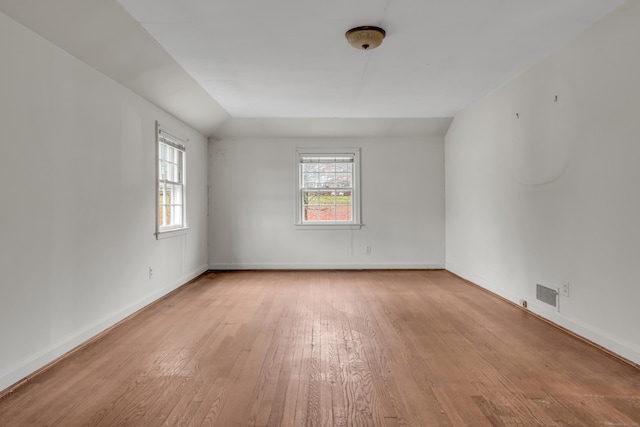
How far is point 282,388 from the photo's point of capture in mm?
2193

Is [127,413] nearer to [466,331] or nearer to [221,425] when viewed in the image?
[221,425]

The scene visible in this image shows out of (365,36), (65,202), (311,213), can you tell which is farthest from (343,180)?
(65,202)

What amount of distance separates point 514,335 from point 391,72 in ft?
8.99

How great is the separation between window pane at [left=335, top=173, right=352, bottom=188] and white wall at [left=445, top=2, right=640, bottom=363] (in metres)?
2.30

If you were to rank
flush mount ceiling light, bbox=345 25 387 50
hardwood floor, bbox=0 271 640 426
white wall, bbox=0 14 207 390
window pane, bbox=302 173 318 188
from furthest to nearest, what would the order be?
window pane, bbox=302 173 318 188 → flush mount ceiling light, bbox=345 25 387 50 → white wall, bbox=0 14 207 390 → hardwood floor, bbox=0 271 640 426

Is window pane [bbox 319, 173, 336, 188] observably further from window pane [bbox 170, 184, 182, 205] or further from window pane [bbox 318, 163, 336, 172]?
window pane [bbox 170, 184, 182, 205]

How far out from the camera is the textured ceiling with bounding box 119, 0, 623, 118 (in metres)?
2.64

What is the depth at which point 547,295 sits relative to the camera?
3484 millimetres

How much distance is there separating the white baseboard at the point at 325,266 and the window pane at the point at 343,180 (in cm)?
135

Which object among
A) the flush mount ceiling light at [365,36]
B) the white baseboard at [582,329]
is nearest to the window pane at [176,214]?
the flush mount ceiling light at [365,36]

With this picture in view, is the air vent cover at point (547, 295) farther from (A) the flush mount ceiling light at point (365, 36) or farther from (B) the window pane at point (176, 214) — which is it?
(B) the window pane at point (176, 214)

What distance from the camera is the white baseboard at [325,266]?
639 cm

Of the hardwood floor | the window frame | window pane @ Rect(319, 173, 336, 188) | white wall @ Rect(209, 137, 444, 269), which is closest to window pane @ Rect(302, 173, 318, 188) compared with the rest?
window pane @ Rect(319, 173, 336, 188)

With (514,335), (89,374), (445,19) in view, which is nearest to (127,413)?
(89,374)
